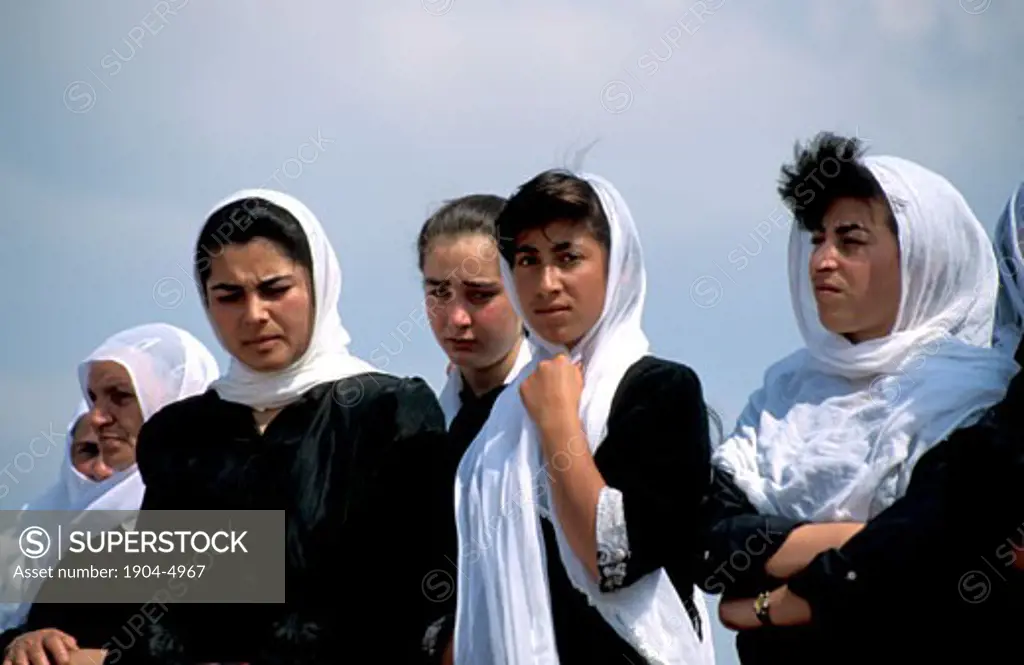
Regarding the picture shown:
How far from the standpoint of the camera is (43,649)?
17.0 ft

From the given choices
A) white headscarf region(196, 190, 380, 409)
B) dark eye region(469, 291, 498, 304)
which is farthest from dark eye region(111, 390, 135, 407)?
dark eye region(469, 291, 498, 304)

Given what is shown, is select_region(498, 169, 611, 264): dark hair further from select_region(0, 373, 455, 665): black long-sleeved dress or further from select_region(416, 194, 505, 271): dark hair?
select_region(416, 194, 505, 271): dark hair

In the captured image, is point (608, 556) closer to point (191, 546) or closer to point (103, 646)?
point (191, 546)

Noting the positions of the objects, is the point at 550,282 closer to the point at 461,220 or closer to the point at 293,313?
the point at 293,313

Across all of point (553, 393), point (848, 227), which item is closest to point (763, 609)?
point (553, 393)

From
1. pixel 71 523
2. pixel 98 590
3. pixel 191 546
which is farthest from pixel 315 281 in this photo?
pixel 71 523

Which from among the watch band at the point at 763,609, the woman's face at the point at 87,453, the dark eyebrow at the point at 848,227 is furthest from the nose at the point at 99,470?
the dark eyebrow at the point at 848,227

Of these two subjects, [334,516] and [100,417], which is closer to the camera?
[334,516]

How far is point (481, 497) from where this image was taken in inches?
177

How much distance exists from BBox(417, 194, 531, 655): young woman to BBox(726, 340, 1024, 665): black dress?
5.47ft

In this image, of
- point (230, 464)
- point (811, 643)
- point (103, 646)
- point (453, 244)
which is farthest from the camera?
point (453, 244)

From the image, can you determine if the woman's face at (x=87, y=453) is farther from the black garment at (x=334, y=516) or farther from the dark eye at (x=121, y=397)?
the black garment at (x=334, y=516)

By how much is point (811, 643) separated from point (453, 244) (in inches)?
81.8

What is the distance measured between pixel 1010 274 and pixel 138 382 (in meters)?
3.26
